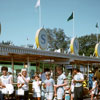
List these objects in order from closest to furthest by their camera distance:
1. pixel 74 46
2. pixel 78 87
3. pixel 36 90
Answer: pixel 78 87, pixel 36 90, pixel 74 46

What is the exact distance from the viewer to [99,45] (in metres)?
27.6

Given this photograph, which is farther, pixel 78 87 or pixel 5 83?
pixel 78 87

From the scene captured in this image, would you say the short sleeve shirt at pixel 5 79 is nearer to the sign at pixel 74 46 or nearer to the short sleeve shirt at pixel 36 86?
the short sleeve shirt at pixel 36 86

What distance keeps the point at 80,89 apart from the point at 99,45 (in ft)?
64.5

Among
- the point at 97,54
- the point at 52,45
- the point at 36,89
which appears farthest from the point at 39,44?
the point at 52,45

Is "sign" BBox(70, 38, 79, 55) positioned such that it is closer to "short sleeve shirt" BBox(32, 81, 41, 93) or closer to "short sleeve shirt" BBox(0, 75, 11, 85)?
"short sleeve shirt" BBox(32, 81, 41, 93)

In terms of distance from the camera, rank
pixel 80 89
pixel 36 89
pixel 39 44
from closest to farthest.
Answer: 1. pixel 80 89
2. pixel 36 89
3. pixel 39 44

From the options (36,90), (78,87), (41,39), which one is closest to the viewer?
(78,87)

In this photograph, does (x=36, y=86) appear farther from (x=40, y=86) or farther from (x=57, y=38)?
(x=57, y=38)

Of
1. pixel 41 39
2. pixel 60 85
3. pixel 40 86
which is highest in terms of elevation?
pixel 41 39

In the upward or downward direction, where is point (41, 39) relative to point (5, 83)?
upward

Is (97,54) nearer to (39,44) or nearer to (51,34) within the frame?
(39,44)

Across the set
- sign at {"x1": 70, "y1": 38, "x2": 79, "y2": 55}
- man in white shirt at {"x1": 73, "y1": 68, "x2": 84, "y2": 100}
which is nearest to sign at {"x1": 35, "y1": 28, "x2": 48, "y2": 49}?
sign at {"x1": 70, "y1": 38, "x2": 79, "y2": 55}

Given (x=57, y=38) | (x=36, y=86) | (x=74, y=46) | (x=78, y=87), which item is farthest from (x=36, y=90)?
(x=57, y=38)
